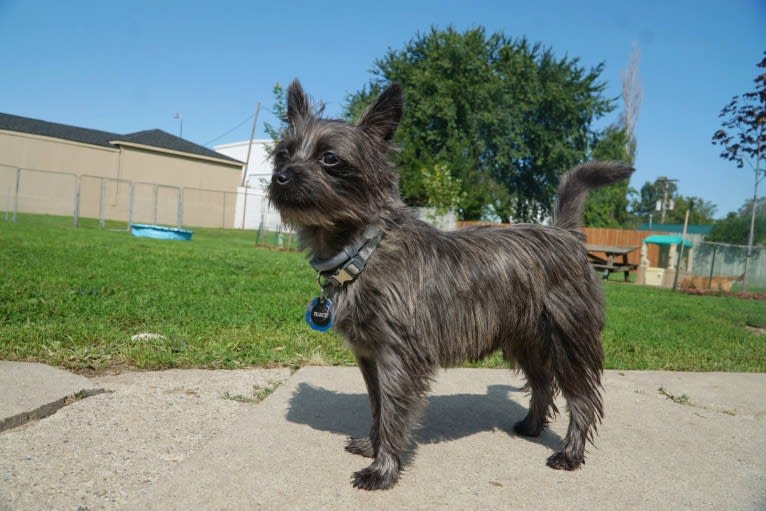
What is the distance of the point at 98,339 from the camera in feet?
16.9

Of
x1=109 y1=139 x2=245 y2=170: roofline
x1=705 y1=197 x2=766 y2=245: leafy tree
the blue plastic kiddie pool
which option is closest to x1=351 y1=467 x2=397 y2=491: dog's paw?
x1=705 y1=197 x2=766 y2=245: leafy tree

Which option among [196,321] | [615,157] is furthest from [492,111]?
[196,321]

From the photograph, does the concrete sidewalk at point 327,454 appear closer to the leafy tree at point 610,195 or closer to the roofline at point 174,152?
the leafy tree at point 610,195

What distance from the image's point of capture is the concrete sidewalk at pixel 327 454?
8.63 ft

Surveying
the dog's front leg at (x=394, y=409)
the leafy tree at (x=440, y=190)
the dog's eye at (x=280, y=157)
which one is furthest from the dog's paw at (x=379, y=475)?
the leafy tree at (x=440, y=190)

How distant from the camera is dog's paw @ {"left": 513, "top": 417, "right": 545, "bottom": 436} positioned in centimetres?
382

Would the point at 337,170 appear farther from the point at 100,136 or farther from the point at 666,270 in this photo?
the point at 100,136

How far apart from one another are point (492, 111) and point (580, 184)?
3389 cm

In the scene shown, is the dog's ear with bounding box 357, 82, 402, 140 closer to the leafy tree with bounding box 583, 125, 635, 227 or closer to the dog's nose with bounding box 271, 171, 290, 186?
the dog's nose with bounding box 271, 171, 290, 186

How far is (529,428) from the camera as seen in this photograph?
12.6ft

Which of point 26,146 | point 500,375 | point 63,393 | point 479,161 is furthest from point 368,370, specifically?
point 26,146

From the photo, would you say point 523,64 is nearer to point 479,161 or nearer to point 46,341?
point 479,161

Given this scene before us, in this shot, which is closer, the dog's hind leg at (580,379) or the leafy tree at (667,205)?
the dog's hind leg at (580,379)

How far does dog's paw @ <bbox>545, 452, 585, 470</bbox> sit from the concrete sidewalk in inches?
2.4
